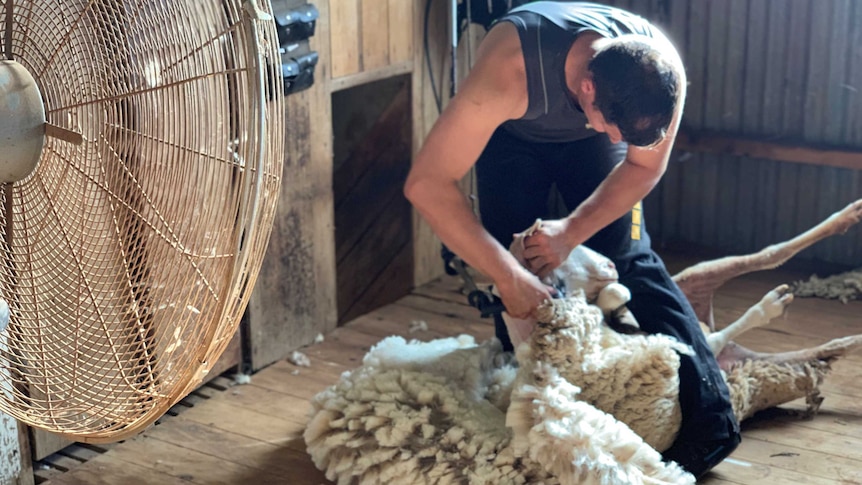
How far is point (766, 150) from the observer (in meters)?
3.27

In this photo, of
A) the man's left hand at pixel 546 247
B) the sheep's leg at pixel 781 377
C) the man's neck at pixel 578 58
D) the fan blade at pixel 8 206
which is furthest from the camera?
the sheep's leg at pixel 781 377

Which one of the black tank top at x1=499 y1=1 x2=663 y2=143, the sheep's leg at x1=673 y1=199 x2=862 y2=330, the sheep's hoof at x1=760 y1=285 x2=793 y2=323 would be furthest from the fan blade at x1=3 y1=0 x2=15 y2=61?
the sheep's hoof at x1=760 y1=285 x2=793 y2=323

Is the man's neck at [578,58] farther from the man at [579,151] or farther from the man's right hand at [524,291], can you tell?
the man's right hand at [524,291]

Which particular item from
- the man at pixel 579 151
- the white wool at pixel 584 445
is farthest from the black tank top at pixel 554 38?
the white wool at pixel 584 445

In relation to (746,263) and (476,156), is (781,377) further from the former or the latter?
(476,156)

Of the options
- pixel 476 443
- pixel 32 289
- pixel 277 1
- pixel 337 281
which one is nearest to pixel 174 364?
pixel 32 289

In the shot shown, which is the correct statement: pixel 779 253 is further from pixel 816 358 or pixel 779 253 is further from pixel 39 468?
pixel 39 468

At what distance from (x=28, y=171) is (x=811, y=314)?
2226mm

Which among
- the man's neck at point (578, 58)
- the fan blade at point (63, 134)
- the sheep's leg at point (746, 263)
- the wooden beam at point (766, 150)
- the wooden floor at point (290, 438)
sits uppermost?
the man's neck at point (578, 58)

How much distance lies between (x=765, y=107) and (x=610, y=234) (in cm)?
140

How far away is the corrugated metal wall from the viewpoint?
3.15 meters

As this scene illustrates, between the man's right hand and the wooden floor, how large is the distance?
503mm

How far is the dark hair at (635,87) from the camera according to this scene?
5.53 ft

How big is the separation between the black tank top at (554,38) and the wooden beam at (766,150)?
1.40m
